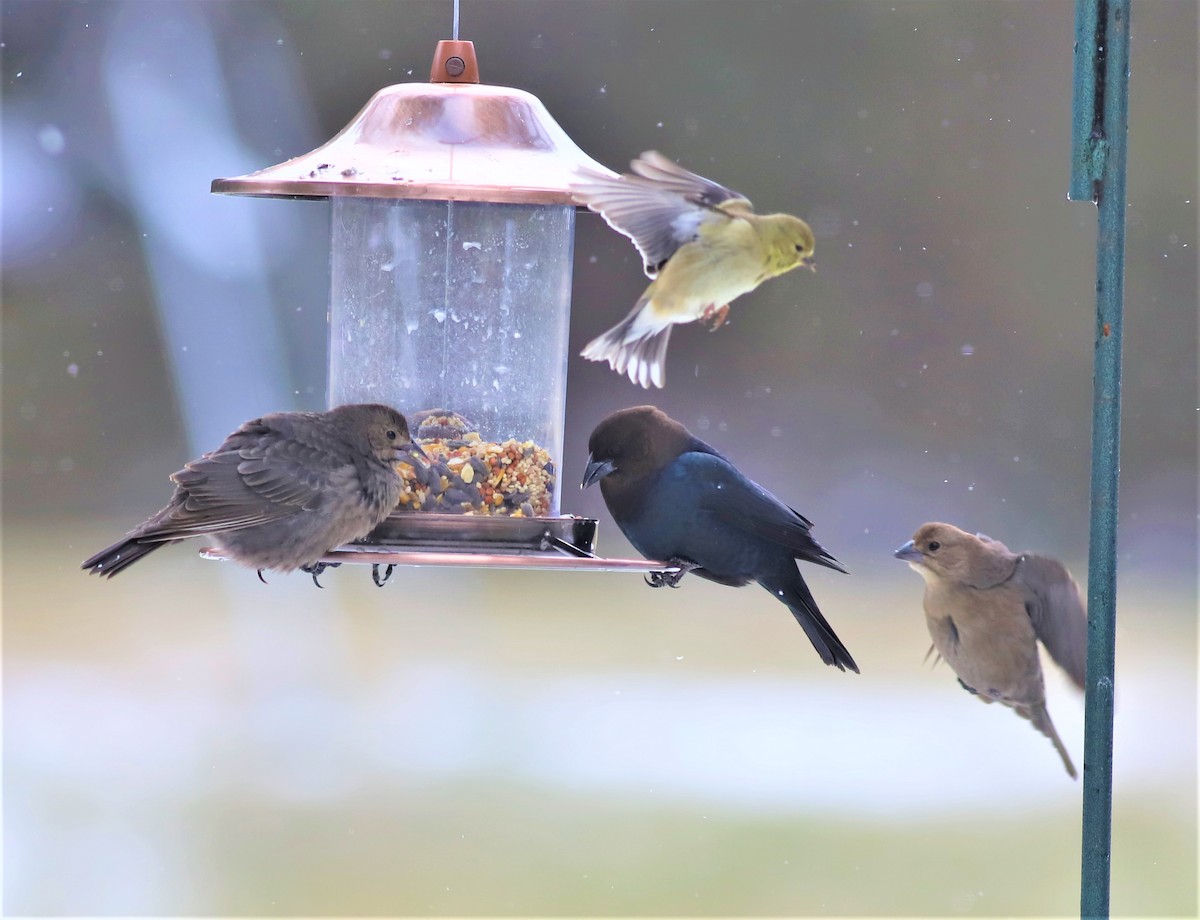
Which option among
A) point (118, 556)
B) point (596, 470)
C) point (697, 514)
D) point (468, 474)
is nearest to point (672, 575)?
point (697, 514)

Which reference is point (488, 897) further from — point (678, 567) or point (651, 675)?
point (678, 567)

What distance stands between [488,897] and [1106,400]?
836 centimetres

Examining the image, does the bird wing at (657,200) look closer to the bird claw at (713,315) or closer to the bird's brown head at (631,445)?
the bird claw at (713,315)

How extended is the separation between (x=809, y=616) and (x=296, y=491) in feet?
4.91

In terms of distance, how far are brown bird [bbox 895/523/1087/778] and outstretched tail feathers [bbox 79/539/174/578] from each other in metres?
1.88

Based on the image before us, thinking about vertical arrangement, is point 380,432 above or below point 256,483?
above

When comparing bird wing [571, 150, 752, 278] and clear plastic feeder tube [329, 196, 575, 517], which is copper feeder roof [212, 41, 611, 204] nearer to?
bird wing [571, 150, 752, 278]

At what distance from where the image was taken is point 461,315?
390 centimetres

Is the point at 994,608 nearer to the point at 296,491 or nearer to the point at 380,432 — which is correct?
the point at 380,432

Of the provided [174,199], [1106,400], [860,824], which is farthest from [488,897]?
[1106,400]

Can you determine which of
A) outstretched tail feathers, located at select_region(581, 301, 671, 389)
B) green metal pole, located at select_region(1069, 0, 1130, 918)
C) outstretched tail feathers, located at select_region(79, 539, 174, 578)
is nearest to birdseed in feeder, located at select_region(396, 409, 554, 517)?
outstretched tail feathers, located at select_region(581, 301, 671, 389)

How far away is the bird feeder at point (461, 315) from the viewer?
12.1ft

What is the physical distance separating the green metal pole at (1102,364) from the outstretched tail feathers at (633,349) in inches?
47.2

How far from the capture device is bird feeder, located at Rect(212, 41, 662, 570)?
12.1 feet
